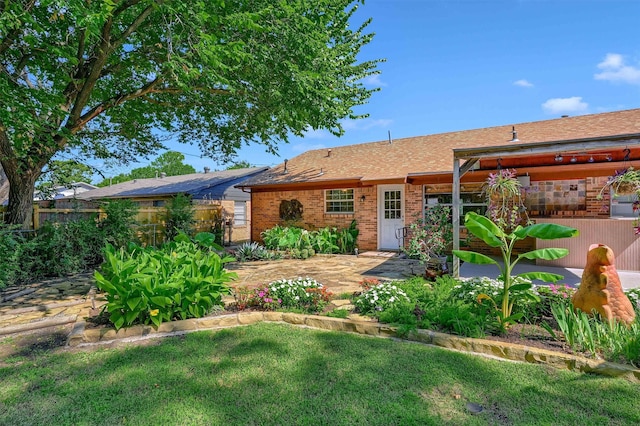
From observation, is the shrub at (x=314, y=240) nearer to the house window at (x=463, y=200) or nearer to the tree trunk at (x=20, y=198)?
the house window at (x=463, y=200)

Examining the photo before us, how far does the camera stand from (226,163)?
13.3 metres

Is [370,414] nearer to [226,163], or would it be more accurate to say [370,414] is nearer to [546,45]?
[546,45]

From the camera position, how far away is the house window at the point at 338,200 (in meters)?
12.9

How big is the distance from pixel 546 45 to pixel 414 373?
30.2 feet

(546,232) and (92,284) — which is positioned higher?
(546,232)

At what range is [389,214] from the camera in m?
12.1

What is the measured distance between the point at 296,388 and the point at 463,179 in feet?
31.4

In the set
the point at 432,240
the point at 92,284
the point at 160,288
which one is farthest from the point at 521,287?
the point at 92,284

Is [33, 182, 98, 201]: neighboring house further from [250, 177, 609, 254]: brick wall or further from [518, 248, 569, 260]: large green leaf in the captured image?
[518, 248, 569, 260]: large green leaf

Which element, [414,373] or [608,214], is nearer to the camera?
[414,373]

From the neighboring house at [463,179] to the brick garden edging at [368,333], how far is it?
145 inches

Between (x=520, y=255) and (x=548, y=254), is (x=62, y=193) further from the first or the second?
(x=548, y=254)

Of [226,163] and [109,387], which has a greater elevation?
[226,163]

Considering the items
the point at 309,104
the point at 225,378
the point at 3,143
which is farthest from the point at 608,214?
the point at 3,143
